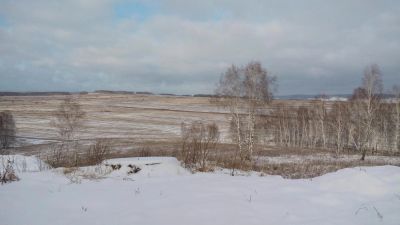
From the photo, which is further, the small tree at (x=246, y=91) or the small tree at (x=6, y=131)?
the small tree at (x=6, y=131)

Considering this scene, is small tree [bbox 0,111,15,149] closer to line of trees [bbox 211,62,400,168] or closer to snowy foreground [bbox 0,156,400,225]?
line of trees [bbox 211,62,400,168]

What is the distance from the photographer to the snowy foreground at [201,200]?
16.2 ft

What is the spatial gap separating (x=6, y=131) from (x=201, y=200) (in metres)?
65.2

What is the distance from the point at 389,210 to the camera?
200 inches

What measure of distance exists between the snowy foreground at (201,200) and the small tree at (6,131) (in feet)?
187

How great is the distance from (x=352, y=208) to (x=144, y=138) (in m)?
62.1

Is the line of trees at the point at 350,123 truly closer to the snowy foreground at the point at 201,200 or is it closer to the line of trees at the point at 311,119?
the line of trees at the point at 311,119

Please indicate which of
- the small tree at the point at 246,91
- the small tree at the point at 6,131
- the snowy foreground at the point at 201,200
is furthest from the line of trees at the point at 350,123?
the small tree at the point at 6,131

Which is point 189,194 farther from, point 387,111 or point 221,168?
point 387,111

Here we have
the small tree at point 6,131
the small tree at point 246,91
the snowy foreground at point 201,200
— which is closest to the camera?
the snowy foreground at point 201,200

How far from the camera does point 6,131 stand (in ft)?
203

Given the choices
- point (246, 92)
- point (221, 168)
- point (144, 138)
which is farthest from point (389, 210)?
point (144, 138)

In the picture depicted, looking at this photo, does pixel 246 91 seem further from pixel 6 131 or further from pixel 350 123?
pixel 6 131

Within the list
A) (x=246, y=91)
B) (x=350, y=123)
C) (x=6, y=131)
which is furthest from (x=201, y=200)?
(x=6, y=131)
